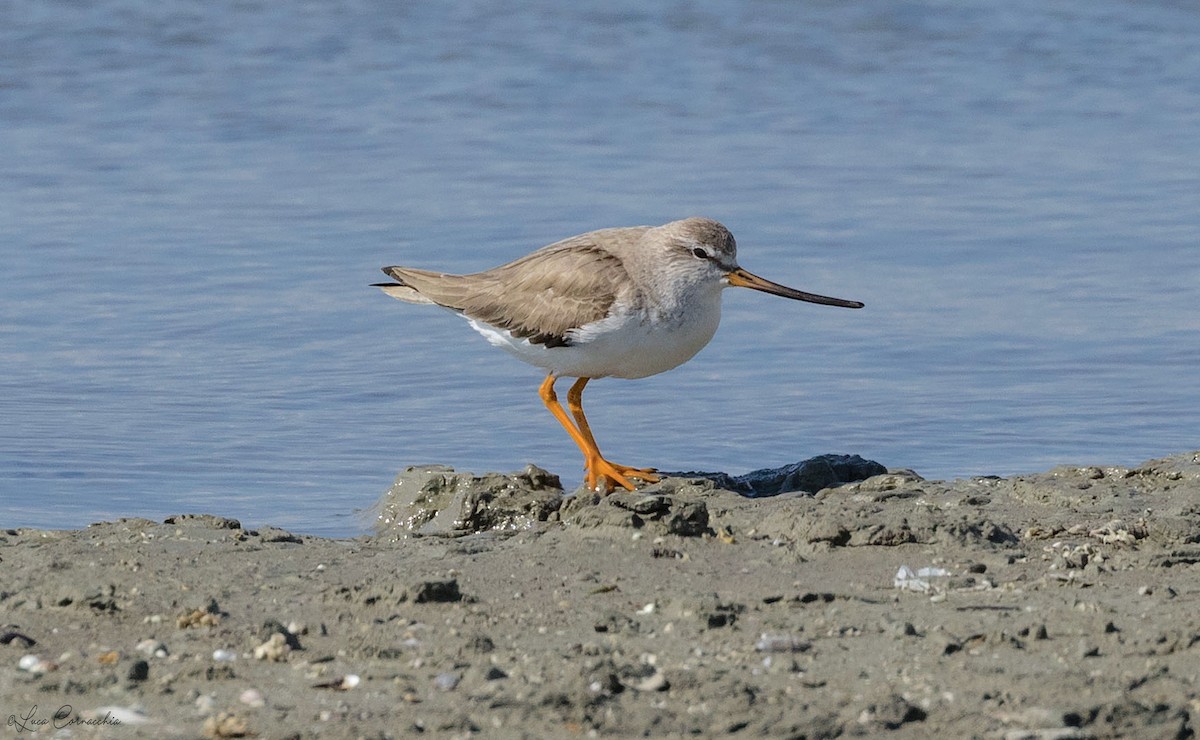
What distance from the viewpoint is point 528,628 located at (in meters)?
5.77

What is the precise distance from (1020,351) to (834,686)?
6560mm

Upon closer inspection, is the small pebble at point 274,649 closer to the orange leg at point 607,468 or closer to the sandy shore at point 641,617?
the sandy shore at point 641,617

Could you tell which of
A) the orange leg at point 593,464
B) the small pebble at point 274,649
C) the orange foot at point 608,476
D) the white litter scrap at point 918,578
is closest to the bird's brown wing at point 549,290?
the orange leg at point 593,464

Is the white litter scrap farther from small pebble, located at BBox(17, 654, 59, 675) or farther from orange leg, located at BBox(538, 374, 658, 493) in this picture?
small pebble, located at BBox(17, 654, 59, 675)

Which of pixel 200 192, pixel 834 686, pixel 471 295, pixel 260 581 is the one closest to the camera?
pixel 834 686

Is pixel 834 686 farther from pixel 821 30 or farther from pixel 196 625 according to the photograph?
pixel 821 30

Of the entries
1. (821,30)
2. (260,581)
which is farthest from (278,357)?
(821,30)

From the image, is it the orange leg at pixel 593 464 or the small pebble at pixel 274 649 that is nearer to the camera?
the small pebble at pixel 274 649

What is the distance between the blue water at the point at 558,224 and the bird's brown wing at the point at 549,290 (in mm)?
1079

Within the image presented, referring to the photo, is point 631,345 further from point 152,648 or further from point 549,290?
point 152,648

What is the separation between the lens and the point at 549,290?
8344mm

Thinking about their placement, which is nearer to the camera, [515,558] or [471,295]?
[515,558]
